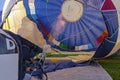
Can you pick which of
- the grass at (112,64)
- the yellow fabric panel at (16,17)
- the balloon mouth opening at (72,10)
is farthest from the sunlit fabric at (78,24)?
the grass at (112,64)

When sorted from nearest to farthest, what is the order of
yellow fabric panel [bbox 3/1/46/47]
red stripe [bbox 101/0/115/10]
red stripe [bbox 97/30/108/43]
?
red stripe [bbox 101/0/115/10] < red stripe [bbox 97/30/108/43] < yellow fabric panel [bbox 3/1/46/47]

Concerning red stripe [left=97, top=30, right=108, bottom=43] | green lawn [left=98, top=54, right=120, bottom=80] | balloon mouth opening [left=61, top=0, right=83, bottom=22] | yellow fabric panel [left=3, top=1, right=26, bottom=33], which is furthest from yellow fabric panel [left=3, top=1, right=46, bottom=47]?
Answer: green lawn [left=98, top=54, right=120, bottom=80]

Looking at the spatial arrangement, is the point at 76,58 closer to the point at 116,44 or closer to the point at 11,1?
the point at 116,44

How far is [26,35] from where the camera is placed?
9.38 meters

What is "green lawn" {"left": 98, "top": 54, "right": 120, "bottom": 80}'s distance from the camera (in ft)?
27.3

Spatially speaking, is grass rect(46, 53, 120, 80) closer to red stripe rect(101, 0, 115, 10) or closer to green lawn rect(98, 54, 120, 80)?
green lawn rect(98, 54, 120, 80)

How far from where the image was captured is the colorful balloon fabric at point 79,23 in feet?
29.8

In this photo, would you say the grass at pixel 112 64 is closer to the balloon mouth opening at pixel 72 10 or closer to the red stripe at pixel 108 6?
the balloon mouth opening at pixel 72 10

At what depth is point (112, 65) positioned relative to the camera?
9.55 m

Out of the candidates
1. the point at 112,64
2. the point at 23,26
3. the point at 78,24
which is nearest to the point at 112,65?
the point at 112,64

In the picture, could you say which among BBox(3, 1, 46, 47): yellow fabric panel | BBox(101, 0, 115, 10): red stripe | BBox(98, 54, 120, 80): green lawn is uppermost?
BBox(101, 0, 115, 10): red stripe

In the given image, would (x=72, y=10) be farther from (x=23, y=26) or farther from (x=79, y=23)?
(x=23, y=26)

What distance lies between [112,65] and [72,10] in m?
1.70

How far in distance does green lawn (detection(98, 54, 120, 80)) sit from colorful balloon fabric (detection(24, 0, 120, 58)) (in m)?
0.34
